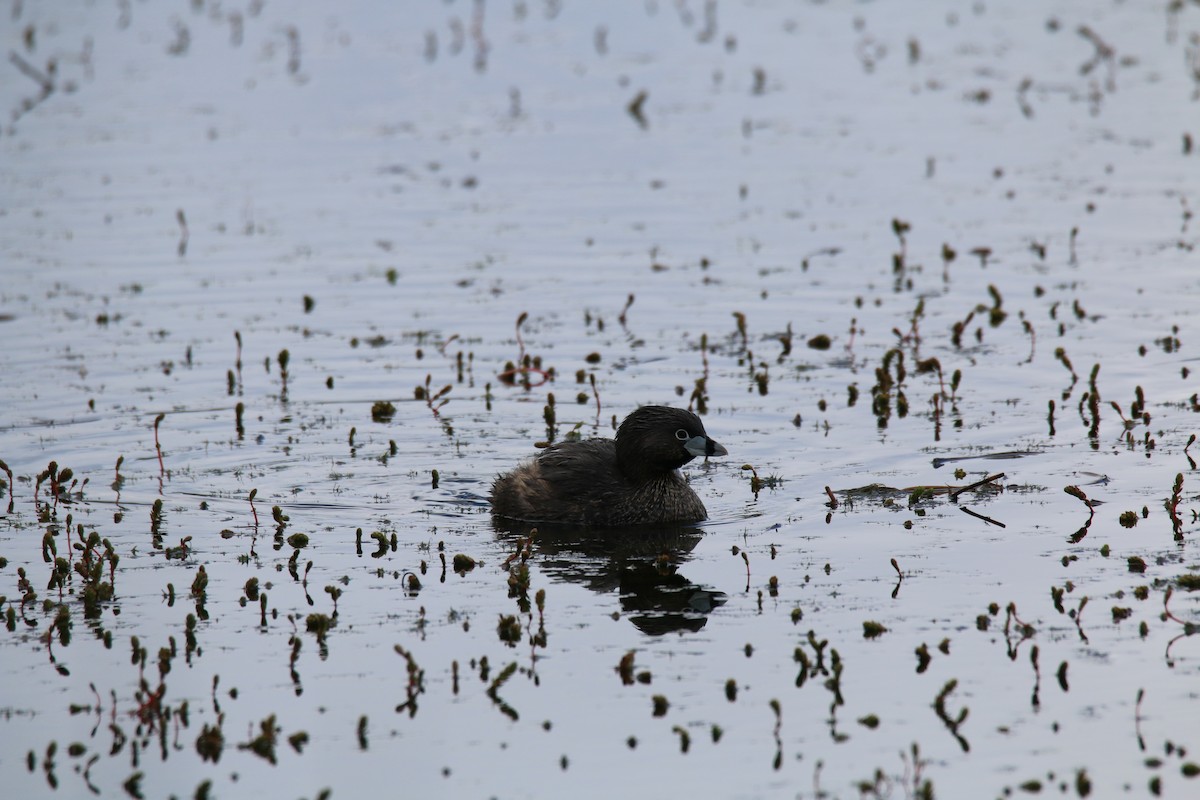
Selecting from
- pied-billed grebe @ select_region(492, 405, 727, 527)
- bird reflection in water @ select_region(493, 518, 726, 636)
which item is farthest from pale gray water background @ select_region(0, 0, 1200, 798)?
pied-billed grebe @ select_region(492, 405, 727, 527)

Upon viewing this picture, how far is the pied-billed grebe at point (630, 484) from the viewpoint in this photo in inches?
502

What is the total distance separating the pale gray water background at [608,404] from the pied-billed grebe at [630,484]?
0.41m

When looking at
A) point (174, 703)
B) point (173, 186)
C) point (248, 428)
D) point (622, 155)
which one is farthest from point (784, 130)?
point (174, 703)

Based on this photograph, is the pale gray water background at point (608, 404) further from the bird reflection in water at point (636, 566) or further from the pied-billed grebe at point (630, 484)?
the pied-billed grebe at point (630, 484)

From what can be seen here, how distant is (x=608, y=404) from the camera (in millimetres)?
15758

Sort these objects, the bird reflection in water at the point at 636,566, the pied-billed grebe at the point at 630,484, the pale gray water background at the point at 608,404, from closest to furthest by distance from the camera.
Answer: the pale gray water background at the point at 608,404 → the bird reflection in water at the point at 636,566 → the pied-billed grebe at the point at 630,484

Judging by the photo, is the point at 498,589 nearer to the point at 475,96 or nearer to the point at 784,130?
the point at 784,130

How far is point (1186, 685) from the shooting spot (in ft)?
28.6

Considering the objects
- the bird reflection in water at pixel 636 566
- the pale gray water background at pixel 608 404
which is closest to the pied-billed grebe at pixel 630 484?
the bird reflection in water at pixel 636 566

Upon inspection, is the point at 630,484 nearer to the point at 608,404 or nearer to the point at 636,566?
the point at 636,566

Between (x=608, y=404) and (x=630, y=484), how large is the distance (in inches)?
115

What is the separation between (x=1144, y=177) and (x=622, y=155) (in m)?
9.19

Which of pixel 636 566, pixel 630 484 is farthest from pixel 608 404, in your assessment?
pixel 636 566

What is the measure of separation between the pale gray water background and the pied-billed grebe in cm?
41
